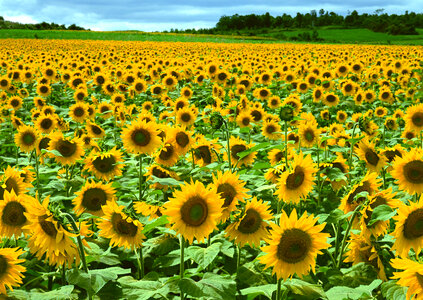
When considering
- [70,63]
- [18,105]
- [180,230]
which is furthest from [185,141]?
[70,63]

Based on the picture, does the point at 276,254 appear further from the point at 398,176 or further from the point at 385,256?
the point at 398,176

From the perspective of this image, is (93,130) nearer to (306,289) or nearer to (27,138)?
(27,138)

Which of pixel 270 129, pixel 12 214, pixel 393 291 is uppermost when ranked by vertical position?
pixel 12 214

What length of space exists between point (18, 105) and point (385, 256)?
8.35 meters

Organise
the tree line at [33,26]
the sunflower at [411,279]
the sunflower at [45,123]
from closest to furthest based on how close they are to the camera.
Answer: the sunflower at [411,279], the sunflower at [45,123], the tree line at [33,26]

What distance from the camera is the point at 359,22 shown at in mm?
93750

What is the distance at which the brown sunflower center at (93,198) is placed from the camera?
3631 mm

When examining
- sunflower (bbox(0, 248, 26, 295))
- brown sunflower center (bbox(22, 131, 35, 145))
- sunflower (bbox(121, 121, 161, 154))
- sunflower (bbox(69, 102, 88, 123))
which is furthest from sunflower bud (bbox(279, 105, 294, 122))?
sunflower (bbox(69, 102, 88, 123))

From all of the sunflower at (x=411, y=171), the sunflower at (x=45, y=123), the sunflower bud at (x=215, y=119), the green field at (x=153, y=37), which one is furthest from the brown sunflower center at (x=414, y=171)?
the green field at (x=153, y=37)

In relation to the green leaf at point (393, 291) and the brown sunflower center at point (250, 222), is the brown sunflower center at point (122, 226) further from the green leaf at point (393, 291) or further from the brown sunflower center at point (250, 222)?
the green leaf at point (393, 291)

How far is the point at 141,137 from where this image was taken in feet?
13.9

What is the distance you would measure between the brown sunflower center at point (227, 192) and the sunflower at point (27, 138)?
3229 mm

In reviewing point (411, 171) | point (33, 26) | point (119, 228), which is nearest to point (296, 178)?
point (411, 171)

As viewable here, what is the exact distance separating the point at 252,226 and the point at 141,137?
5.99 ft
